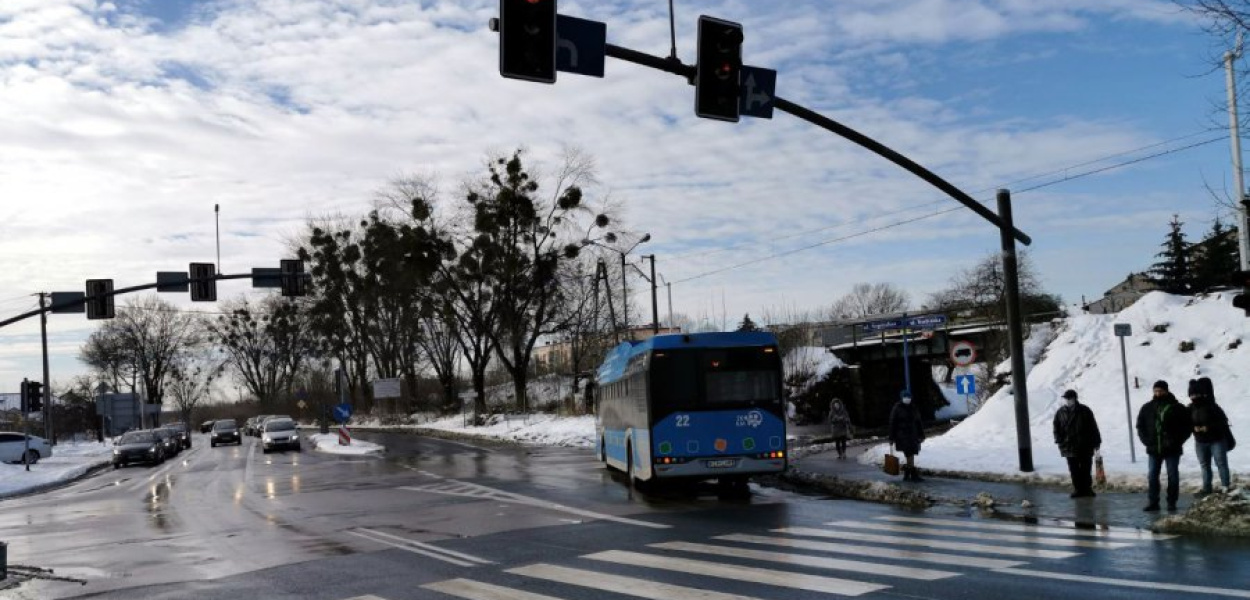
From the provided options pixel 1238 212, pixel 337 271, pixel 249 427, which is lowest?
pixel 249 427

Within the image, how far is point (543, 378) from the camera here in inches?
3063

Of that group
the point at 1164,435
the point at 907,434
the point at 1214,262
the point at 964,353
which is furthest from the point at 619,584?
the point at 1214,262

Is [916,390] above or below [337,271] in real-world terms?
below

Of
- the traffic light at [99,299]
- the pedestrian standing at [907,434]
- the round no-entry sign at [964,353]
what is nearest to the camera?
the pedestrian standing at [907,434]

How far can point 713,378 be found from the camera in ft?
60.4

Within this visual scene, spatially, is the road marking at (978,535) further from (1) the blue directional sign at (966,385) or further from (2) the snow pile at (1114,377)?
(1) the blue directional sign at (966,385)

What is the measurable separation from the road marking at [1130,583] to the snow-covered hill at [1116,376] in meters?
9.74

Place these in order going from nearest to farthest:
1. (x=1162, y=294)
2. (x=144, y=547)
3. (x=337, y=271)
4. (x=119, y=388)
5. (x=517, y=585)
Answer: (x=517, y=585) → (x=144, y=547) → (x=1162, y=294) → (x=337, y=271) → (x=119, y=388)

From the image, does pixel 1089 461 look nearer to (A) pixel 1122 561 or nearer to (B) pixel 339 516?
(A) pixel 1122 561

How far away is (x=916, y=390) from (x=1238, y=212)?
3690cm

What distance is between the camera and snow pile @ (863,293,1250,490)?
822 inches

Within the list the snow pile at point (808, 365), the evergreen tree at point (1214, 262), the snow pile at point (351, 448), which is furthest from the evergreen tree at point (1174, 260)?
the snow pile at point (351, 448)

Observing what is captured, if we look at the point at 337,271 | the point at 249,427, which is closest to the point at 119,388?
the point at 249,427

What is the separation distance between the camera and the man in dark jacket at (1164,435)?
1268cm
